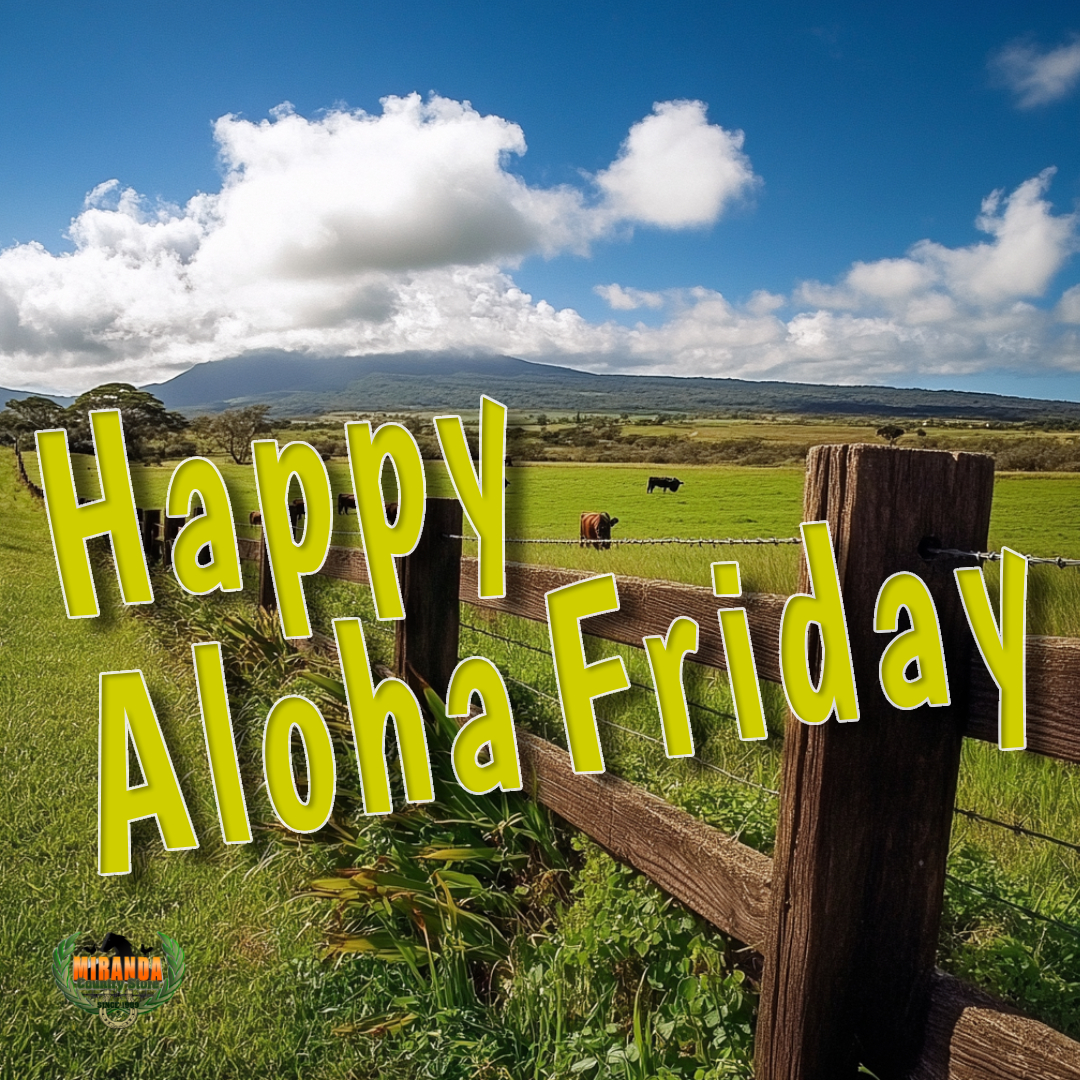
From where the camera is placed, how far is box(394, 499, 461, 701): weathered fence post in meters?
4.24

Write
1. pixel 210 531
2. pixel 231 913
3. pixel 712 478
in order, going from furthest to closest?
pixel 712 478 → pixel 210 531 → pixel 231 913

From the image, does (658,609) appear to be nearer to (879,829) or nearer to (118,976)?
(879,829)

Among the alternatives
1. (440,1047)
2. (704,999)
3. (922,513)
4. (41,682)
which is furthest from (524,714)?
(41,682)

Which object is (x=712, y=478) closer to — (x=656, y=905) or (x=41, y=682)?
(x=41, y=682)

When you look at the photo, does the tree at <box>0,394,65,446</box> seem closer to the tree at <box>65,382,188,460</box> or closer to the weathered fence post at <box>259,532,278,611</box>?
the tree at <box>65,382,188,460</box>

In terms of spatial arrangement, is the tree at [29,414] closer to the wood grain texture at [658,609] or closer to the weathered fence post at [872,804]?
the wood grain texture at [658,609]

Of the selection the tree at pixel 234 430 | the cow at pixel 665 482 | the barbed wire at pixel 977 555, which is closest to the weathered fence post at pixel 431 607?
the barbed wire at pixel 977 555

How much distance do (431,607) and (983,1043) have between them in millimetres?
2824

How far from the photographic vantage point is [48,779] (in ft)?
18.9

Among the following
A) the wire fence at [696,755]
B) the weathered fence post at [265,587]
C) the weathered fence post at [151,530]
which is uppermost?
the wire fence at [696,755]

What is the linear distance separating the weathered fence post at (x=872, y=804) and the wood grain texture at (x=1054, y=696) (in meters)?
0.16

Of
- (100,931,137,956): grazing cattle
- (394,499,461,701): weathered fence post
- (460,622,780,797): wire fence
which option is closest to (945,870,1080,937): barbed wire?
(460,622,780,797): wire fence

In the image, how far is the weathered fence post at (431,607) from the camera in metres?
4.24

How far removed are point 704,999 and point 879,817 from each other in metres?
0.82
